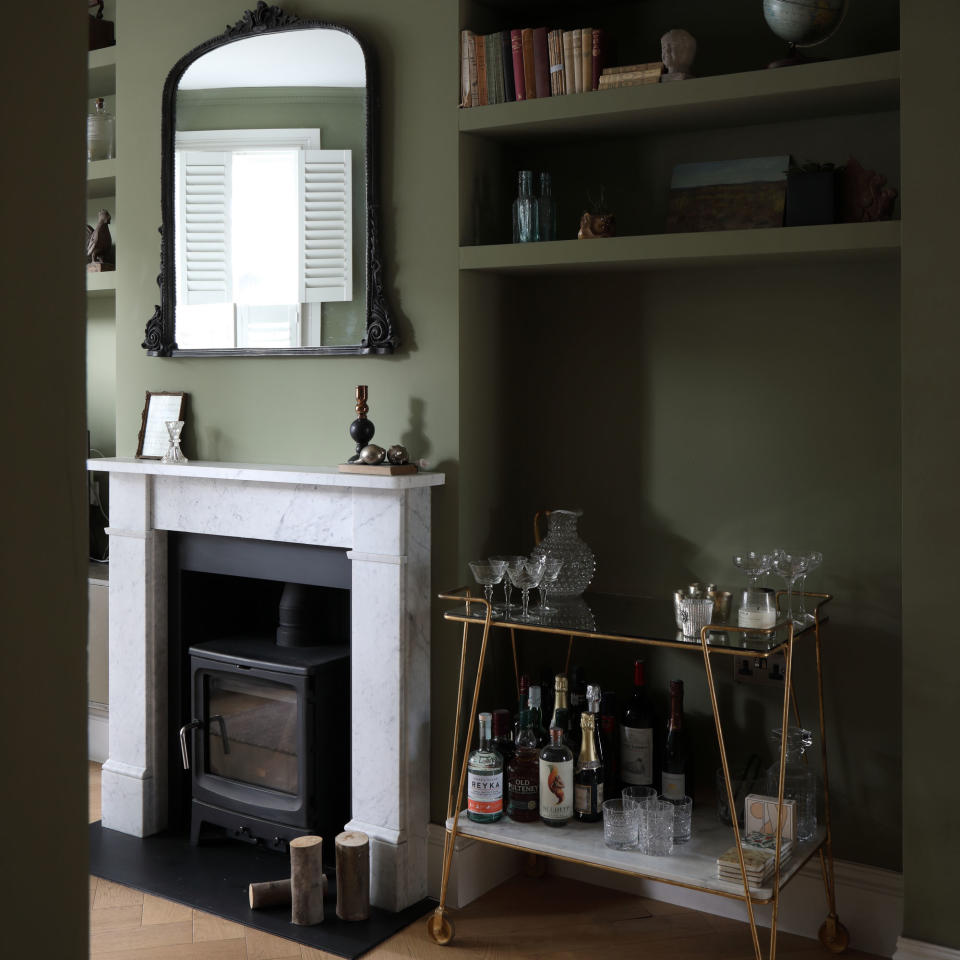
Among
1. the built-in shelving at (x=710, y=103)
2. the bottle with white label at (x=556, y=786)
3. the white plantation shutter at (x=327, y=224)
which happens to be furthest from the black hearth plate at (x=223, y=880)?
the built-in shelving at (x=710, y=103)

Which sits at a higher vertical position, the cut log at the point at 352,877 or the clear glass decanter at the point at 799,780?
the clear glass decanter at the point at 799,780

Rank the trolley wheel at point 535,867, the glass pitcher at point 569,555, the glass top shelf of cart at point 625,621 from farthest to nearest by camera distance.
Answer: the trolley wheel at point 535,867
the glass pitcher at point 569,555
the glass top shelf of cart at point 625,621

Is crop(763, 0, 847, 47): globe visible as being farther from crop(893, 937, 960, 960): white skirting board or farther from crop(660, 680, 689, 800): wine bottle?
crop(893, 937, 960, 960): white skirting board

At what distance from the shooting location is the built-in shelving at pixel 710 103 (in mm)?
2334

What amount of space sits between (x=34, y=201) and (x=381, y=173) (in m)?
2.68

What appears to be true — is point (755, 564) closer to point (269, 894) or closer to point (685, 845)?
point (685, 845)

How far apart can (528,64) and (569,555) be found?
1.35 meters

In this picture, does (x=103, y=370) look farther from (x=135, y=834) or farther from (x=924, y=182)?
(x=924, y=182)

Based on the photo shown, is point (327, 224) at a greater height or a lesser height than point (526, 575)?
greater

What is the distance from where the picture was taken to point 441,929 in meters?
2.68

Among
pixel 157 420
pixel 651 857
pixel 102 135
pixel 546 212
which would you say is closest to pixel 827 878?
pixel 651 857

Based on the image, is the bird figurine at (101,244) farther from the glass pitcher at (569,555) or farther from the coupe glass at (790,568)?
the coupe glass at (790,568)

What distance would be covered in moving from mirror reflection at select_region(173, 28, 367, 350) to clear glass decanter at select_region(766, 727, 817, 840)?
1.66 meters

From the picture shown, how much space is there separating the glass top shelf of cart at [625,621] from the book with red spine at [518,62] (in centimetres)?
138
